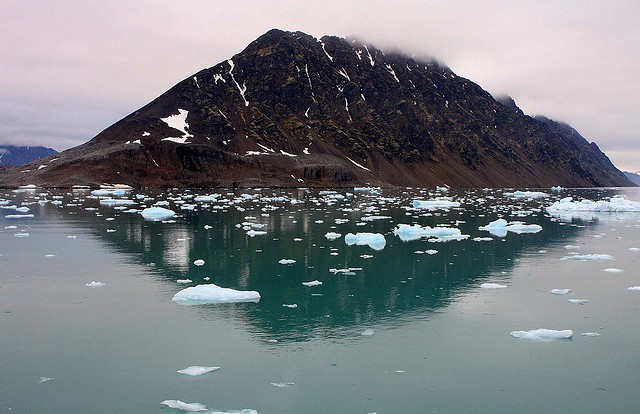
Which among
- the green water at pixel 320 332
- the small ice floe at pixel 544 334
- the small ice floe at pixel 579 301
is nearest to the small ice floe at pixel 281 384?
the green water at pixel 320 332

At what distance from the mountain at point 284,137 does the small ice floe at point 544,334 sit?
349 ft

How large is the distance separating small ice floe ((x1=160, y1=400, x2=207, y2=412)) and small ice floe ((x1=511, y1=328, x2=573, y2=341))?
22.1 feet

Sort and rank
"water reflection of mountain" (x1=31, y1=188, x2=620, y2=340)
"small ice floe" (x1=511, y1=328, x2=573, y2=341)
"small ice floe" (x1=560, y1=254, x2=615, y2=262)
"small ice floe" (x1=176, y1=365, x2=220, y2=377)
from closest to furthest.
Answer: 1. "small ice floe" (x1=176, y1=365, x2=220, y2=377)
2. "small ice floe" (x1=511, y1=328, x2=573, y2=341)
3. "water reflection of mountain" (x1=31, y1=188, x2=620, y2=340)
4. "small ice floe" (x1=560, y1=254, x2=615, y2=262)

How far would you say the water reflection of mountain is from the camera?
12484mm

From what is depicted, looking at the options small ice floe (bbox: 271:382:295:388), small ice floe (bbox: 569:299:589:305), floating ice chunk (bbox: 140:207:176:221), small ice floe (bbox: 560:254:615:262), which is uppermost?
floating ice chunk (bbox: 140:207:176:221)

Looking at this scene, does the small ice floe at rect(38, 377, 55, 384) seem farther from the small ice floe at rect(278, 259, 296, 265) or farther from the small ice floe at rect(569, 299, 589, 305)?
the small ice floe at rect(569, 299, 589, 305)

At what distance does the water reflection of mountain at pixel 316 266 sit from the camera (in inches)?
492

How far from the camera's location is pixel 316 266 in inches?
736

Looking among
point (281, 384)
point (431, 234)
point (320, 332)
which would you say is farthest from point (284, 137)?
point (281, 384)

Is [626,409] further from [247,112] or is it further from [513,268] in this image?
[247,112]

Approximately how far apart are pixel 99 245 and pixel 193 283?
9823 mm

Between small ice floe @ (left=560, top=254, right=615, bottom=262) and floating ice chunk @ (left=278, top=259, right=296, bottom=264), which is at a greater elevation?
small ice floe @ (left=560, top=254, right=615, bottom=262)

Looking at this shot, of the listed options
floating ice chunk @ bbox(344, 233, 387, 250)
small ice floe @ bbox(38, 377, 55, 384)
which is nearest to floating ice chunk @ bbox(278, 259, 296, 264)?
floating ice chunk @ bbox(344, 233, 387, 250)

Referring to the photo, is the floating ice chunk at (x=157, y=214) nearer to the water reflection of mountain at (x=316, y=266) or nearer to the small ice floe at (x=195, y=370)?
the water reflection of mountain at (x=316, y=266)
